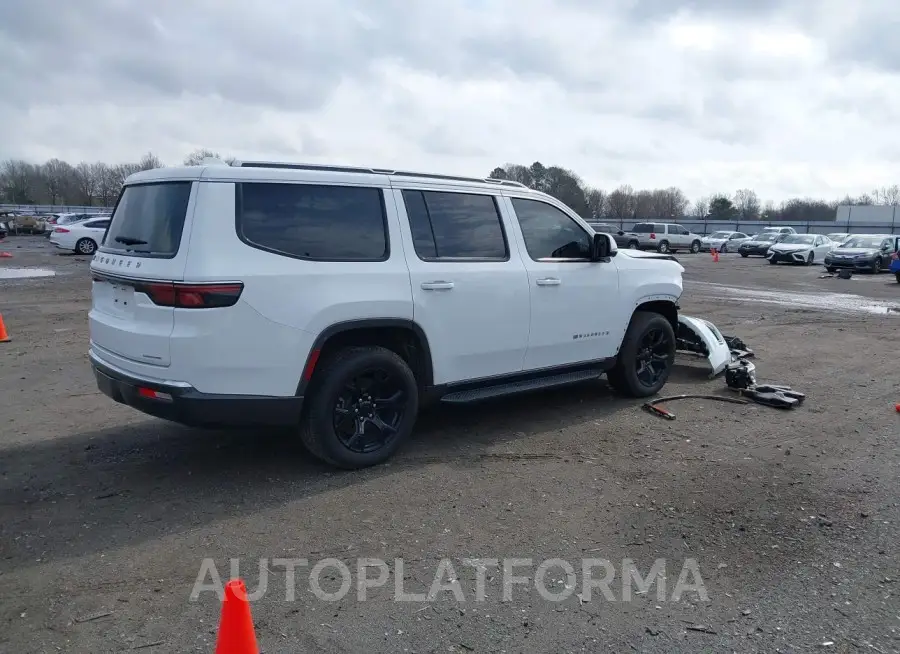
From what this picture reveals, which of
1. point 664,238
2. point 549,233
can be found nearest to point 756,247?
point 664,238

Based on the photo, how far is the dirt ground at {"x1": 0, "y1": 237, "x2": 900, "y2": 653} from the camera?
3270 millimetres

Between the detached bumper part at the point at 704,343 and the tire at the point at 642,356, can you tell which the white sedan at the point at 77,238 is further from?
the tire at the point at 642,356

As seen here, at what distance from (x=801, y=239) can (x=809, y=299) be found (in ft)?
61.8

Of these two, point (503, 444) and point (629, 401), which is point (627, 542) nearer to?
point (503, 444)

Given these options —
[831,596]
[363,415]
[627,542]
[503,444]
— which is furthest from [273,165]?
[831,596]

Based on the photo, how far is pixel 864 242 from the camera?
28656mm

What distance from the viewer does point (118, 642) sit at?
3109 mm

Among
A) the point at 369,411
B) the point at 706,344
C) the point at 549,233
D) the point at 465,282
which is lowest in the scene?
the point at 369,411

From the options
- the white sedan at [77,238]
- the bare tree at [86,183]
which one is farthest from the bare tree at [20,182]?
the white sedan at [77,238]

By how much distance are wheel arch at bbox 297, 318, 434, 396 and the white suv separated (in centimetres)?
1

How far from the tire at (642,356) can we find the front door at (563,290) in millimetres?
268

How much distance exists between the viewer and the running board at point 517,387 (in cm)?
559

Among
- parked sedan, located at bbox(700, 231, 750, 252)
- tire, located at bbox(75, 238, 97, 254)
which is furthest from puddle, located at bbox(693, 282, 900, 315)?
parked sedan, located at bbox(700, 231, 750, 252)

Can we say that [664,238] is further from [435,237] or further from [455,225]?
[435,237]
